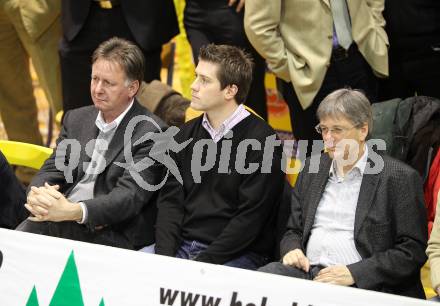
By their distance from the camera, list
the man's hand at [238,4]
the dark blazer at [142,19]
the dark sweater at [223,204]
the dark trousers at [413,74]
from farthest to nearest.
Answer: the dark blazer at [142,19] < the man's hand at [238,4] < the dark trousers at [413,74] < the dark sweater at [223,204]

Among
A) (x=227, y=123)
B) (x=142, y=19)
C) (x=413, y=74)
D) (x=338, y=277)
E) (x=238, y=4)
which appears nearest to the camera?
(x=338, y=277)

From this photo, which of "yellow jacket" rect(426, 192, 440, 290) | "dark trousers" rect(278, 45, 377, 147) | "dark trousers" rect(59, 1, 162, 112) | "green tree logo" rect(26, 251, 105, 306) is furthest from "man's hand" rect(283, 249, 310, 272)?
"dark trousers" rect(59, 1, 162, 112)

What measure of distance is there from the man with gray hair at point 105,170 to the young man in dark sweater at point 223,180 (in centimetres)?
15

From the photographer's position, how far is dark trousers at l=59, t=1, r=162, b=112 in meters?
5.89

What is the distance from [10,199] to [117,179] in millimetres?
579

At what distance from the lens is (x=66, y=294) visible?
4004mm

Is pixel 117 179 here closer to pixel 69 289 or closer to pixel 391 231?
pixel 69 289

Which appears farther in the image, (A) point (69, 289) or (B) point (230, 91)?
(B) point (230, 91)

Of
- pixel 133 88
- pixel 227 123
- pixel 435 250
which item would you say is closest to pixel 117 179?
pixel 133 88

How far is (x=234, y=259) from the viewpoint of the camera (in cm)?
451

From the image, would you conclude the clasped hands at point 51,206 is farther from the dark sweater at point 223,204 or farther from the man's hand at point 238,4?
the man's hand at point 238,4

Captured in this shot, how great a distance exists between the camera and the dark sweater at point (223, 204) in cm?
447

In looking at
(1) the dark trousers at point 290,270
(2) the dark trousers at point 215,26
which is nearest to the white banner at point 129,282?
(1) the dark trousers at point 290,270

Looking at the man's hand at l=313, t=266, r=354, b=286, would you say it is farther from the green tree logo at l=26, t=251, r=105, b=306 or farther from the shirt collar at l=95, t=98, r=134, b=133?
the shirt collar at l=95, t=98, r=134, b=133
